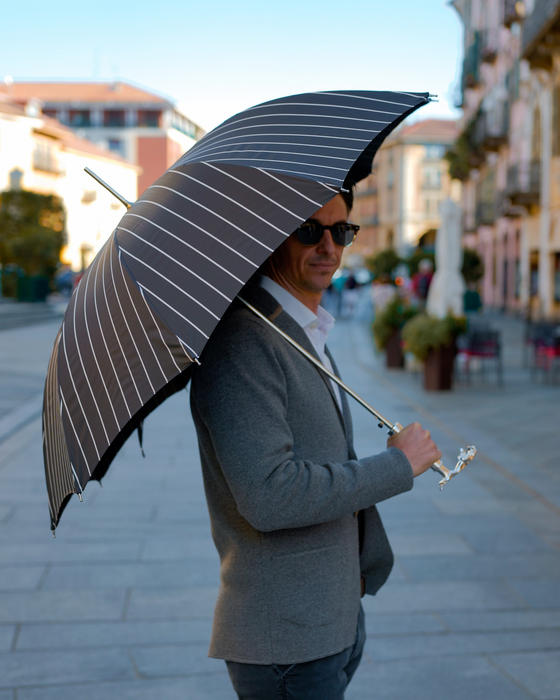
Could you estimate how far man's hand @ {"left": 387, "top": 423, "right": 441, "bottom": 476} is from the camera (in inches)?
70.2

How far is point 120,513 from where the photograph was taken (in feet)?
18.4

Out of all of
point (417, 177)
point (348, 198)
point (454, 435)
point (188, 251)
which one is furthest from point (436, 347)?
point (417, 177)

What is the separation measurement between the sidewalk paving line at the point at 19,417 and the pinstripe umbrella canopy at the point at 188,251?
6.46 m

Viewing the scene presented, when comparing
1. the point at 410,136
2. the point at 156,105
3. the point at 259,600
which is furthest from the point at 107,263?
the point at 410,136

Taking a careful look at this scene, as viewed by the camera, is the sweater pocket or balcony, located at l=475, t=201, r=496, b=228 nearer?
the sweater pocket

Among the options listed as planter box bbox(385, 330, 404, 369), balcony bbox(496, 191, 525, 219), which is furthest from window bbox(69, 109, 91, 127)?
planter box bbox(385, 330, 404, 369)

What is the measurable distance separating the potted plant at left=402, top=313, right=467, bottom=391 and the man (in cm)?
964

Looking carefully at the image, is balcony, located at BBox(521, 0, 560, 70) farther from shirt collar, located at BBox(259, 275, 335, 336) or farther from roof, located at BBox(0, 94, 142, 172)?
roof, located at BBox(0, 94, 142, 172)

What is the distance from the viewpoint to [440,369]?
11477 millimetres

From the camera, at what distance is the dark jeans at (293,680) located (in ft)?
5.82

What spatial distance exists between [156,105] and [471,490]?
220 feet

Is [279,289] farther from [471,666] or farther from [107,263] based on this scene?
[471,666]

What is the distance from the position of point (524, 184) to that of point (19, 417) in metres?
22.2

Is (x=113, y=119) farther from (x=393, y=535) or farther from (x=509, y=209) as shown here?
(x=393, y=535)
